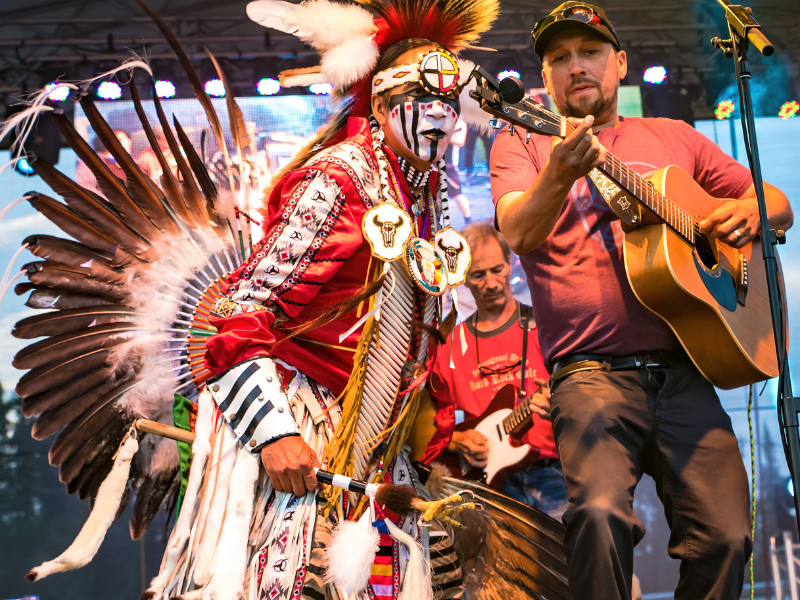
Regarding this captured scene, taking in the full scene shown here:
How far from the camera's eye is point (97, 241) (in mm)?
2932

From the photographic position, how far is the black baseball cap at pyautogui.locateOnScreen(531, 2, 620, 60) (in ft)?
7.97

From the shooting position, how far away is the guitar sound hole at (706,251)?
2.34 meters

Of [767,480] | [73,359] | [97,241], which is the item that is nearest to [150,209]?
[97,241]

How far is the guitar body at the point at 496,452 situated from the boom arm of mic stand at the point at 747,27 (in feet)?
7.48

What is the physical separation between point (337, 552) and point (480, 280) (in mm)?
2571

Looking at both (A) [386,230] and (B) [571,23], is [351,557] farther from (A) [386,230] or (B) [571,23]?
(B) [571,23]

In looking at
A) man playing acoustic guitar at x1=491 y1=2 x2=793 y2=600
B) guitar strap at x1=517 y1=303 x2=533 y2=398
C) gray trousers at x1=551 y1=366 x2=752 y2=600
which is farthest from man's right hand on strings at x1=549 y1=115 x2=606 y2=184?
guitar strap at x1=517 y1=303 x2=533 y2=398

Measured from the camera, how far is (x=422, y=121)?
8.18 feet

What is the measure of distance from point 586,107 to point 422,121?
0.53 meters

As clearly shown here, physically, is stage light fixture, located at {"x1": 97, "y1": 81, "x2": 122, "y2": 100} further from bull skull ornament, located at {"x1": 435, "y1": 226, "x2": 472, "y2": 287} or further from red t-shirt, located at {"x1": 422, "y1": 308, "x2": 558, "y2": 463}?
bull skull ornament, located at {"x1": 435, "y1": 226, "x2": 472, "y2": 287}

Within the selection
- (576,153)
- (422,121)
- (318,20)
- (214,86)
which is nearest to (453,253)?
(422,121)

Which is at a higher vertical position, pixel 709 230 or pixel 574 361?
pixel 709 230

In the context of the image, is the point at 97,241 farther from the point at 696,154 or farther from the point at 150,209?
the point at 696,154

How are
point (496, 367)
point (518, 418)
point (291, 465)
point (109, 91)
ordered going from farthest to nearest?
1. point (109, 91)
2. point (496, 367)
3. point (518, 418)
4. point (291, 465)
